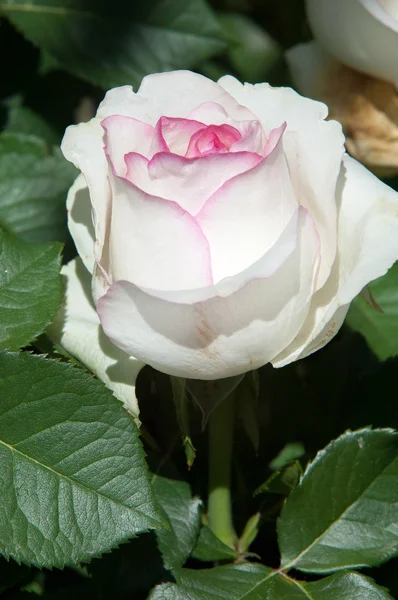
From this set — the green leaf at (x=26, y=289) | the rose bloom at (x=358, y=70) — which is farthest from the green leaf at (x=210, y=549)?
the rose bloom at (x=358, y=70)

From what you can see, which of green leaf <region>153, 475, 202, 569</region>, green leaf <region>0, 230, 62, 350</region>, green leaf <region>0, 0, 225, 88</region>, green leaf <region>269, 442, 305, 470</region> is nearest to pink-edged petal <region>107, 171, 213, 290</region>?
green leaf <region>0, 230, 62, 350</region>

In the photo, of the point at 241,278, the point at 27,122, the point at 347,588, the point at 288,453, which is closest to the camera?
the point at 241,278

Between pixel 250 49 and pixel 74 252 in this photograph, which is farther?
pixel 250 49

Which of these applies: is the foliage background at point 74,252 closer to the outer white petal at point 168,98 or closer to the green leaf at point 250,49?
the green leaf at point 250,49

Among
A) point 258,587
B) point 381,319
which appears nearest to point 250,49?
point 381,319

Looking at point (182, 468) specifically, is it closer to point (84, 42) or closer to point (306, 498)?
point (306, 498)

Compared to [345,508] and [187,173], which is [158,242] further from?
[345,508]
